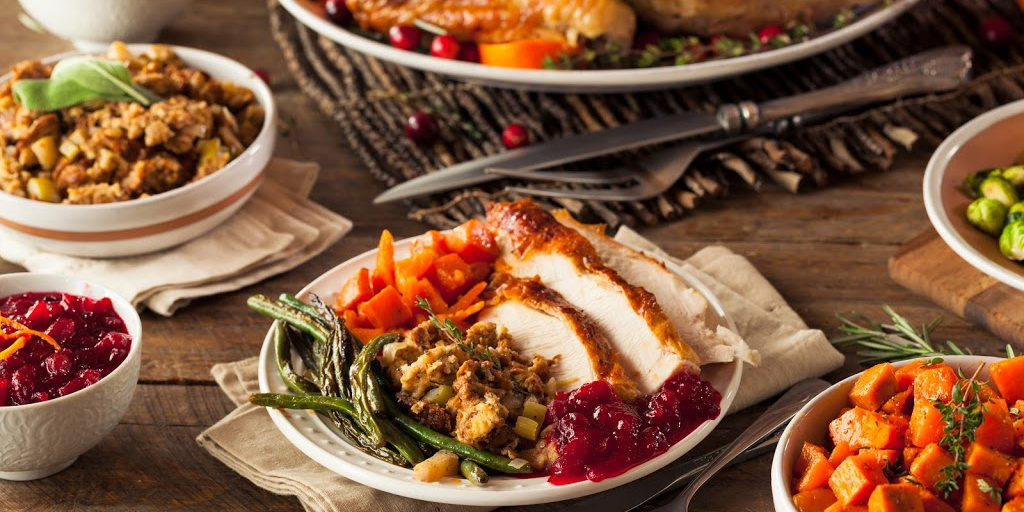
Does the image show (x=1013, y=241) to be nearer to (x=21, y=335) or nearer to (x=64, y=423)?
(x=64, y=423)

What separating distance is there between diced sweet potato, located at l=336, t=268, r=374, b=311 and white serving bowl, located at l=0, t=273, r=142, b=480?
62 centimetres

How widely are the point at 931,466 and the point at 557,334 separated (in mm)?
1088

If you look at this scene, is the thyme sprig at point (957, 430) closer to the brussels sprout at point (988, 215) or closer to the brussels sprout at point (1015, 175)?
the brussels sprout at point (988, 215)

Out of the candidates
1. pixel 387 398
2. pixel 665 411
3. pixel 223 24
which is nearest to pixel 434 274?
pixel 387 398

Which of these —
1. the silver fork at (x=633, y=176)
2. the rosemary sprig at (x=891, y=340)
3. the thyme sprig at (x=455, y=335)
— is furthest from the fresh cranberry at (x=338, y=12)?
the rosemary sprig at (x=891, y=340)

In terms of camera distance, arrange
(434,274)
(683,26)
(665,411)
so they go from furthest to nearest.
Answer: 1. (683,26)
2. (434,274)
3. (665,411)

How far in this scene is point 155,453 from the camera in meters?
3.11

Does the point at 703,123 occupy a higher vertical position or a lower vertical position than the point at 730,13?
lower

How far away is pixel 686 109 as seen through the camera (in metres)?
4.86

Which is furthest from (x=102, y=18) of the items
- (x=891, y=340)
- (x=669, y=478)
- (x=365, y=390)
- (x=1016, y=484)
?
(x=1016, y=484)

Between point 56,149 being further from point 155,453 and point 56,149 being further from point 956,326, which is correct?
point 956,326

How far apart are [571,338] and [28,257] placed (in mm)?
2277

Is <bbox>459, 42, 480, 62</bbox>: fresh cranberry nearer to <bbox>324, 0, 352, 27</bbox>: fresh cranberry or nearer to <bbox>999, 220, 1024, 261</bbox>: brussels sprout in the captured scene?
<bbox>324, 0, 352, 27</bbox>: fresh cranberry

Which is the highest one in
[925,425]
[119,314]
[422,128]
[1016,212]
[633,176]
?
[1016,212]
